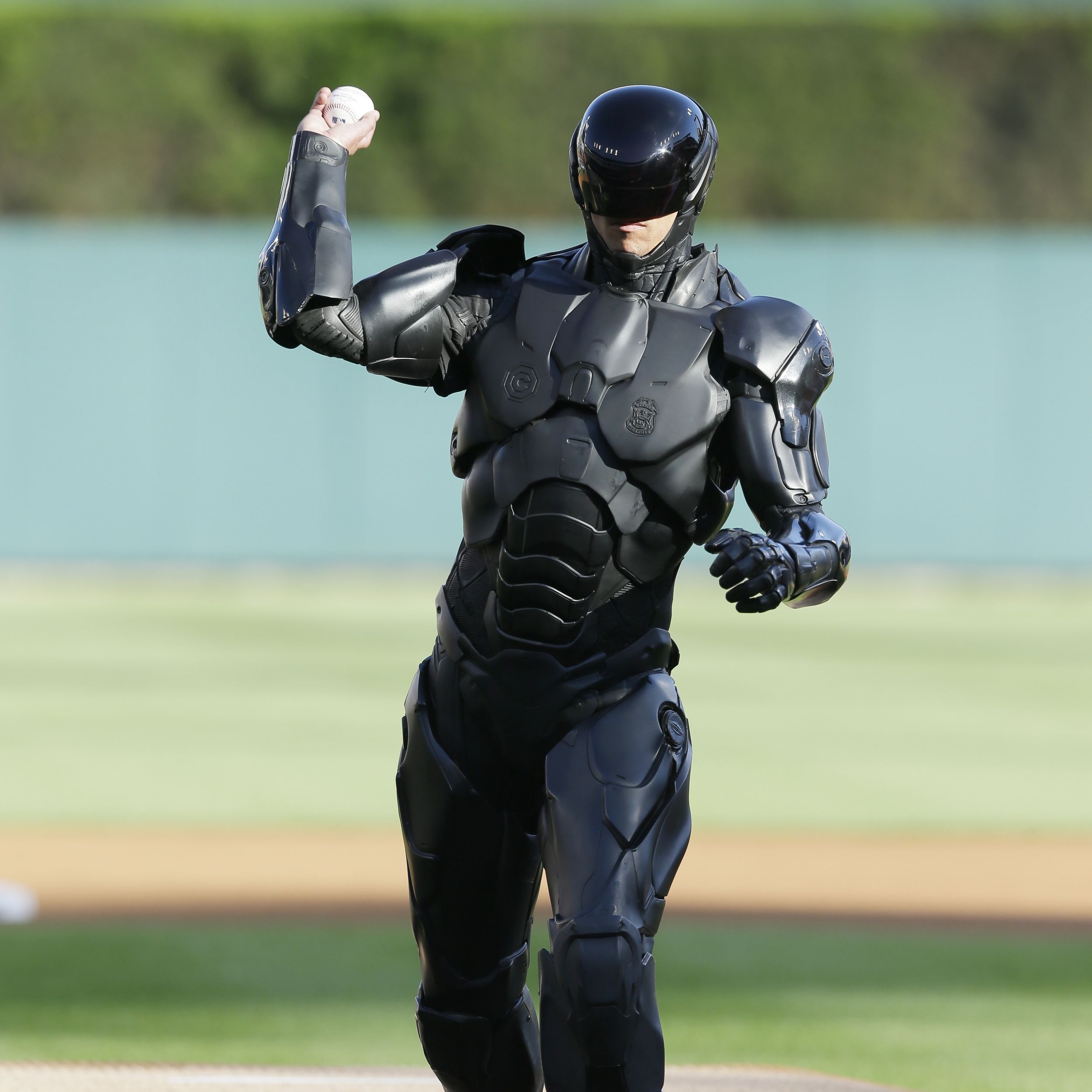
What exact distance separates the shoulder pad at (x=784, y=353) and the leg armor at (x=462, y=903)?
920mm

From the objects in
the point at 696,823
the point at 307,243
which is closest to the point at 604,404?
the point at 307,243

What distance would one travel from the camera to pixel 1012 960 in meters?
7.82

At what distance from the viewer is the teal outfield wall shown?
78.4ft

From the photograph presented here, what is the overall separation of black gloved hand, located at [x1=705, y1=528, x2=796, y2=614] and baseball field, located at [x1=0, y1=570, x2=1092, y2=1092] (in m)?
2.67

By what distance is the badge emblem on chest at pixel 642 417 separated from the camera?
4.23 m

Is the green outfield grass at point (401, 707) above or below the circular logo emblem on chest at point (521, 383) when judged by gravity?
above

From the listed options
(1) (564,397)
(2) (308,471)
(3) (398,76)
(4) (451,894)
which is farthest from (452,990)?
(3) (398,76)

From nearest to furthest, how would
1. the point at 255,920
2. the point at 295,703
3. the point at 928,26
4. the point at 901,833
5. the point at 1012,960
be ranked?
the point at 1012,960, the point at 255,920, the point at 901,833, the point at 295,703, the point at 928,26

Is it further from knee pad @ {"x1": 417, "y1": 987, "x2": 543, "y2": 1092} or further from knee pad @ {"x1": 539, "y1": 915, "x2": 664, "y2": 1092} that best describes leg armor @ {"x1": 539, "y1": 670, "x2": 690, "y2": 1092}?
knee pad @ {"x1": 417, "y1": 987, "x2": 543, "y2": 1092}

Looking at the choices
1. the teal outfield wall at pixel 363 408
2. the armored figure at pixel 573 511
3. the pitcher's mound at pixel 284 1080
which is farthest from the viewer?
the teal outfield wall at pixel 363 408

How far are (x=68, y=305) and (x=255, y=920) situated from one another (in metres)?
16.8

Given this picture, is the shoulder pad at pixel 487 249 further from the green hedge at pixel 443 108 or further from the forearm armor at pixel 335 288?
the green hedge at pixel 443 108

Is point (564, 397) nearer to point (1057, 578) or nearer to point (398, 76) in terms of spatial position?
point (1057, 578)

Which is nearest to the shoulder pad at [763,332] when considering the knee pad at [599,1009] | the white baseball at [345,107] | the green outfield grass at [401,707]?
the white baseball at [345,107]
